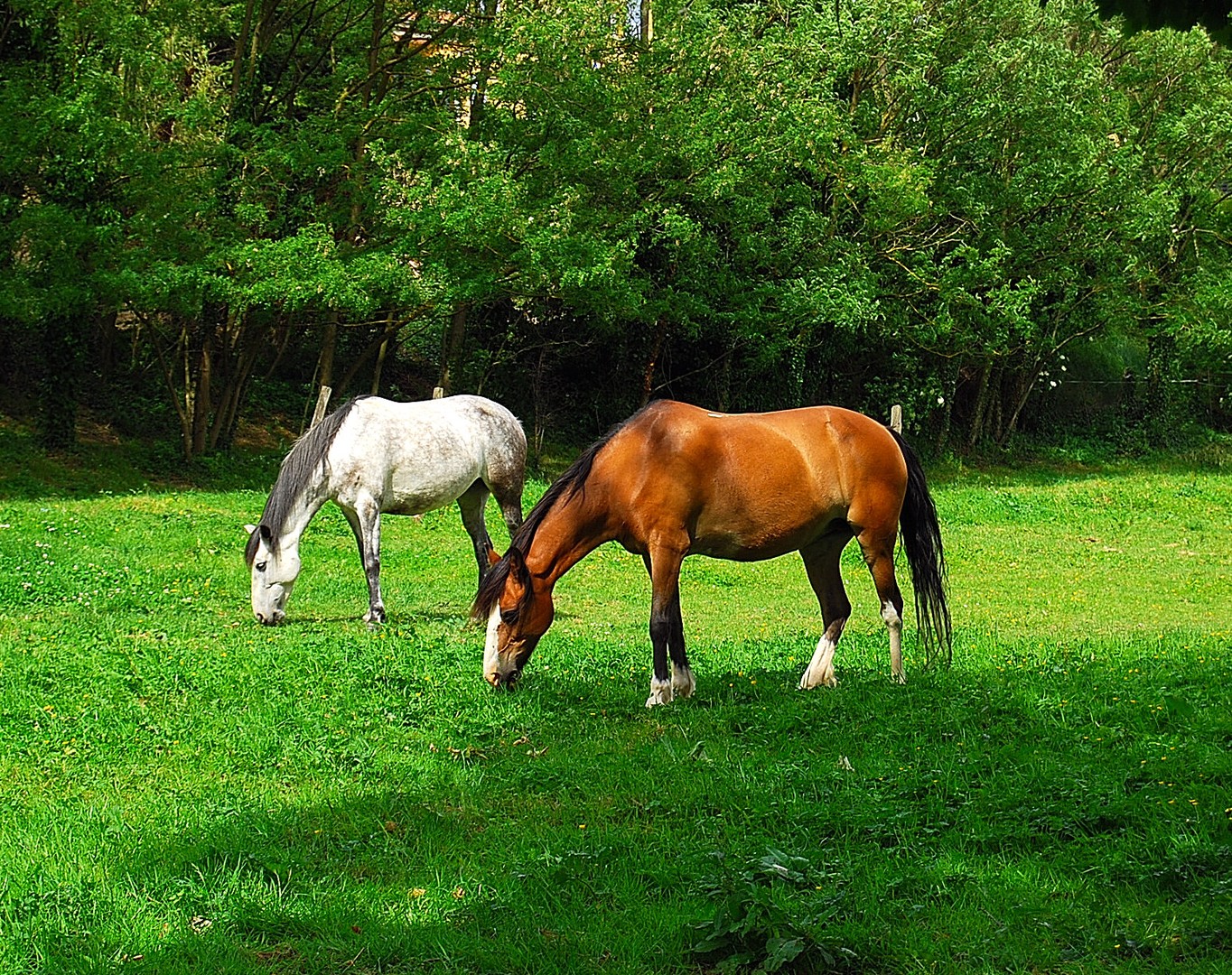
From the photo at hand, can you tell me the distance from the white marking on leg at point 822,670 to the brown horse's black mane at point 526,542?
6.22 ft

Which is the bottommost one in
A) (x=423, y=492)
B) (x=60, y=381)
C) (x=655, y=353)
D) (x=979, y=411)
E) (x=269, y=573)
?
(x=269, y=573)

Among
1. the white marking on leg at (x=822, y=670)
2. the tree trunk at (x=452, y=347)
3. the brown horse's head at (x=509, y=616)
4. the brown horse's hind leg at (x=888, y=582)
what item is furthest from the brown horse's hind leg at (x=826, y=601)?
the tree trunk at (x=452, y=347)

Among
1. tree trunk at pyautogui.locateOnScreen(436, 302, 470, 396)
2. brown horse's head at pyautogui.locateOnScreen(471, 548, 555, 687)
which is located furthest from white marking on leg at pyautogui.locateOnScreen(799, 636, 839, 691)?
tree trunk at pyautogui.locateOnScreen(436, 302, 470, 396)

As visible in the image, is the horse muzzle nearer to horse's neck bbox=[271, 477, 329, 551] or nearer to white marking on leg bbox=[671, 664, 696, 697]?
white marking on leg bbox=[671, 664, 696, 697]

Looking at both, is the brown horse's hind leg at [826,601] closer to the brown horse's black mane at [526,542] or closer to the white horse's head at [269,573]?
the brown horse's black mane at [526,542]

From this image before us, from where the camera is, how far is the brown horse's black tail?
884cm

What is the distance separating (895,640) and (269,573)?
5.56 m

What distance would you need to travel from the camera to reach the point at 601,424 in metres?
27.9

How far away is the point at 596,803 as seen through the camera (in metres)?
5.88

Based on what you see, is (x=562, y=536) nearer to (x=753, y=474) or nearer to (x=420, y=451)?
(x=753, y=474)

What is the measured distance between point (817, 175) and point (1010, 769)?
20.5 metres

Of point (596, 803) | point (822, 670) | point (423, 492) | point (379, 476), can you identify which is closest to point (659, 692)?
→ point (822, 670)

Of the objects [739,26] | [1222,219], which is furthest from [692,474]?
[1222,219]

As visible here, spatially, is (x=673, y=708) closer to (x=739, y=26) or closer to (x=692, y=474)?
(x=692, y=474)
